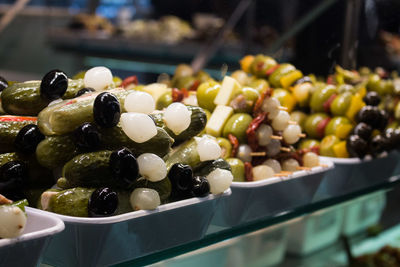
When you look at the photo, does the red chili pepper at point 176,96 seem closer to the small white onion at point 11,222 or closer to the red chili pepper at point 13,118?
the red chili pepper at point 13,118

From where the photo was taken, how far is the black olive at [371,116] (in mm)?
1478

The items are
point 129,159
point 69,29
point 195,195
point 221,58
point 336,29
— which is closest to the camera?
point 129,159

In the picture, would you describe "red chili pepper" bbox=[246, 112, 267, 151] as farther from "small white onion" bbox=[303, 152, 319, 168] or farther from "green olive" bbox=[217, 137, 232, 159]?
"small white onion" bbox=[303, 152, 319, 168]

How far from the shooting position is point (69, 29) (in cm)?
458

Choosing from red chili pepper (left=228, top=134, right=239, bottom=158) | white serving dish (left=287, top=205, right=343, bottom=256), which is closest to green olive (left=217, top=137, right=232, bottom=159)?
red chili pepper (left=228, top=134, right=239, bottom=158)

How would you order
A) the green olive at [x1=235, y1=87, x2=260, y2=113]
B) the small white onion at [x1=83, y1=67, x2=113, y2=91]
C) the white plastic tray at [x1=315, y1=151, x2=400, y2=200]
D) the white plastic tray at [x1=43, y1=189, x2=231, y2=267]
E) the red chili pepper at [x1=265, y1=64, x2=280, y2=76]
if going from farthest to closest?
the red chili pepper at [x1=265, y1=64, x2=280, y2=76] < the white plastic tray at [x1=315, y1=151, x2=400, y2=200] < the green olive at [x1=235, y1=87, x2=260, y2=113] < the small white onion at [x1=83, y1=67, x2=113, y2=91] < the white plastic tray at [x1=43, y1=189, x2=231, y2=267]

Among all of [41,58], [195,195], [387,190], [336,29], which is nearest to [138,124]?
[195,195]

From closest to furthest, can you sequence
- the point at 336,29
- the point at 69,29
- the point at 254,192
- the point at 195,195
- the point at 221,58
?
1. the point at 195,195
2. the point at 254,192
3. the point at 336,29
4. the point at 221,58
5. the point at 69,29

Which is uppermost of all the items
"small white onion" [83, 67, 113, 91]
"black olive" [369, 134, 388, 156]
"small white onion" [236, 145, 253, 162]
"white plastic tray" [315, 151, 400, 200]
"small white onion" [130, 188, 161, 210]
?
"small white onion" [83, 67, 113, 91]

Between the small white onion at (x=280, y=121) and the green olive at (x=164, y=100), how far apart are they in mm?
255

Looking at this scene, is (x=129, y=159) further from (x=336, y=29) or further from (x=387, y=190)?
(x=336, y=29)

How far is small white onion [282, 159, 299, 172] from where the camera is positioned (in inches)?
50.1

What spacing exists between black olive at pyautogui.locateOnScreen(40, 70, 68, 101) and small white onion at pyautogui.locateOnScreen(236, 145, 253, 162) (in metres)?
0.45

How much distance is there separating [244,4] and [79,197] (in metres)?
2.07
